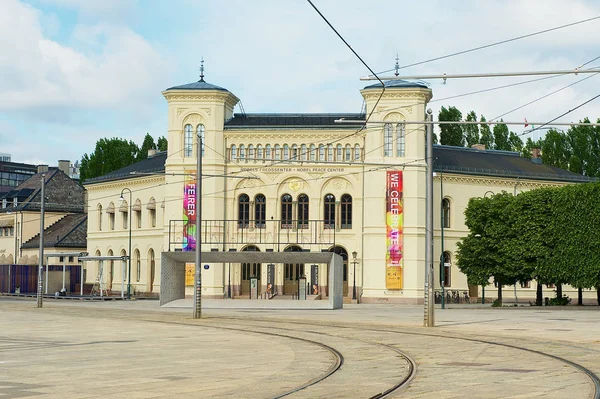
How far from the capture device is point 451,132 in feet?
292

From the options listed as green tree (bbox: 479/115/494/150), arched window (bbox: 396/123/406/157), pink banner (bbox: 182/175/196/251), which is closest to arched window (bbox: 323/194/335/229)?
arched window (bbox: 396/123/406/157)

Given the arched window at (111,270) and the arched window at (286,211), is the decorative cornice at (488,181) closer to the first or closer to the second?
the arched window at (286,211)

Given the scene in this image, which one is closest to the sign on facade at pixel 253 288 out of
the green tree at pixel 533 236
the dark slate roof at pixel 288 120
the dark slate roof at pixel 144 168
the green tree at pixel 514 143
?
the dark slate roof at pixel 288 120

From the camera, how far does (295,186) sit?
7025 centimetres

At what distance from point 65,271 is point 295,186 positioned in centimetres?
2212

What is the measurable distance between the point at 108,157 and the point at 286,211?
107ft

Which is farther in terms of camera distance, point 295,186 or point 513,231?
point 295,186

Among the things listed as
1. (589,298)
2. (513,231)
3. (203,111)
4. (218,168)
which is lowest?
(589,298)

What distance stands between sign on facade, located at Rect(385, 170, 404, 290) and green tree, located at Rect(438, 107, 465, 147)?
74.3 feet

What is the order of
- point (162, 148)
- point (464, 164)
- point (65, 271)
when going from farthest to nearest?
point (162, 148) → point (65, 271) → point (464, 164)

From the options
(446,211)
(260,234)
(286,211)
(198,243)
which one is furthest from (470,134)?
(198,243)

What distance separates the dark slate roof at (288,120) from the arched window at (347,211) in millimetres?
5269

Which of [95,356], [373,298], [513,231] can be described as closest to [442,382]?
[95,356]

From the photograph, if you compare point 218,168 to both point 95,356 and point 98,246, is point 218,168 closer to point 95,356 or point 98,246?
point 98,246
